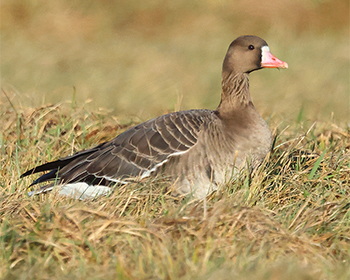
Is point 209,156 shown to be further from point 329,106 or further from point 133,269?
point 329,106

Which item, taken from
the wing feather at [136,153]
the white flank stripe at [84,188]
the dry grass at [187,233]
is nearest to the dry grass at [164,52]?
the wing feather at [136,153]

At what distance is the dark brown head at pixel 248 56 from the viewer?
4.81 metres

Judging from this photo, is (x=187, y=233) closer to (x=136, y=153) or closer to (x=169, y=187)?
(x=169, y=187)

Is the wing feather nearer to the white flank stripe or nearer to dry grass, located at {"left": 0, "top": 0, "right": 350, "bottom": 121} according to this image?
Answer: the white flank stripe

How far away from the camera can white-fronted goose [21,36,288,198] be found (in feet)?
14.3

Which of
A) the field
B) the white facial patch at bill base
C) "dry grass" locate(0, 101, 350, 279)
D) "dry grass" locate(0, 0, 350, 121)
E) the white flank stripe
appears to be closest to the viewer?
"dry grass" locate(0, 101, 350, 279)

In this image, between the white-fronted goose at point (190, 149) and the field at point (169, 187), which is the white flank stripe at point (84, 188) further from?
the field at point (169, 187)

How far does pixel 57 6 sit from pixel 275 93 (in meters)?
8.91

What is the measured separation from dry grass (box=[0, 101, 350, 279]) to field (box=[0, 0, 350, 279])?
0.04 ft

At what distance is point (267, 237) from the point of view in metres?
3.33

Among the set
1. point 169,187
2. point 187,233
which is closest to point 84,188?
point 169,187

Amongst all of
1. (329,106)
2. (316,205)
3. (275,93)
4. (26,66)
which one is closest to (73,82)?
(26,66)

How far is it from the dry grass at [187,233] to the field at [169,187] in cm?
1

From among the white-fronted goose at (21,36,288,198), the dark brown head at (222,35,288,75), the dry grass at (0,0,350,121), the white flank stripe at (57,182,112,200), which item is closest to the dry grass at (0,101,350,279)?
the white-fronted goose at (21,36,288,198)
